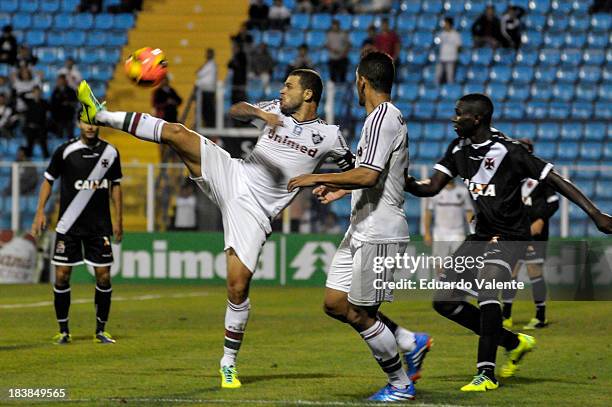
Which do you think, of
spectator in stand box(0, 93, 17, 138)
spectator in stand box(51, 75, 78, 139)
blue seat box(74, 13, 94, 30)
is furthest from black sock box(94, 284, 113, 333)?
blue seat box(74, 13, 94, 30)

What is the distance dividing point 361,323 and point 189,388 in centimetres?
154

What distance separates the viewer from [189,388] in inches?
379

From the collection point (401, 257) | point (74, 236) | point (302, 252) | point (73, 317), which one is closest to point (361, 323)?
point (401, 257)

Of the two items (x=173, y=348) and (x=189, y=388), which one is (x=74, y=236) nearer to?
(x=173, y=348)

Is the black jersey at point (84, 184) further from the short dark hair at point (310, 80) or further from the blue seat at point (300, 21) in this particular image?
the blue seat at point (300, 21)

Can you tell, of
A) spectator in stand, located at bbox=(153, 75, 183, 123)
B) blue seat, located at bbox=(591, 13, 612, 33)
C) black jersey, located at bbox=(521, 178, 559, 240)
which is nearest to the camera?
black jersey, located at bbox=(521, 178, 559, 240)

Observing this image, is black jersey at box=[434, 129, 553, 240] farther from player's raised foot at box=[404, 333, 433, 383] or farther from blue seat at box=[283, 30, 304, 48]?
blue seat at box=[283, 30, 304, 48]

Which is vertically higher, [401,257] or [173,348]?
[401,257]

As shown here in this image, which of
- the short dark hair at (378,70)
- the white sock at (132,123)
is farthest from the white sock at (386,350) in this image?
the white sock at (132,123)

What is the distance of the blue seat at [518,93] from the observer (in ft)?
92.4

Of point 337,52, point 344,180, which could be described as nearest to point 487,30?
point 337,52

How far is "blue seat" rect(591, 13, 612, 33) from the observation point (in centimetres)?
2927

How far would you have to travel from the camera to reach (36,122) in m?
26.8

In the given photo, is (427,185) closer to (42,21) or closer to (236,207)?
(236,207)
